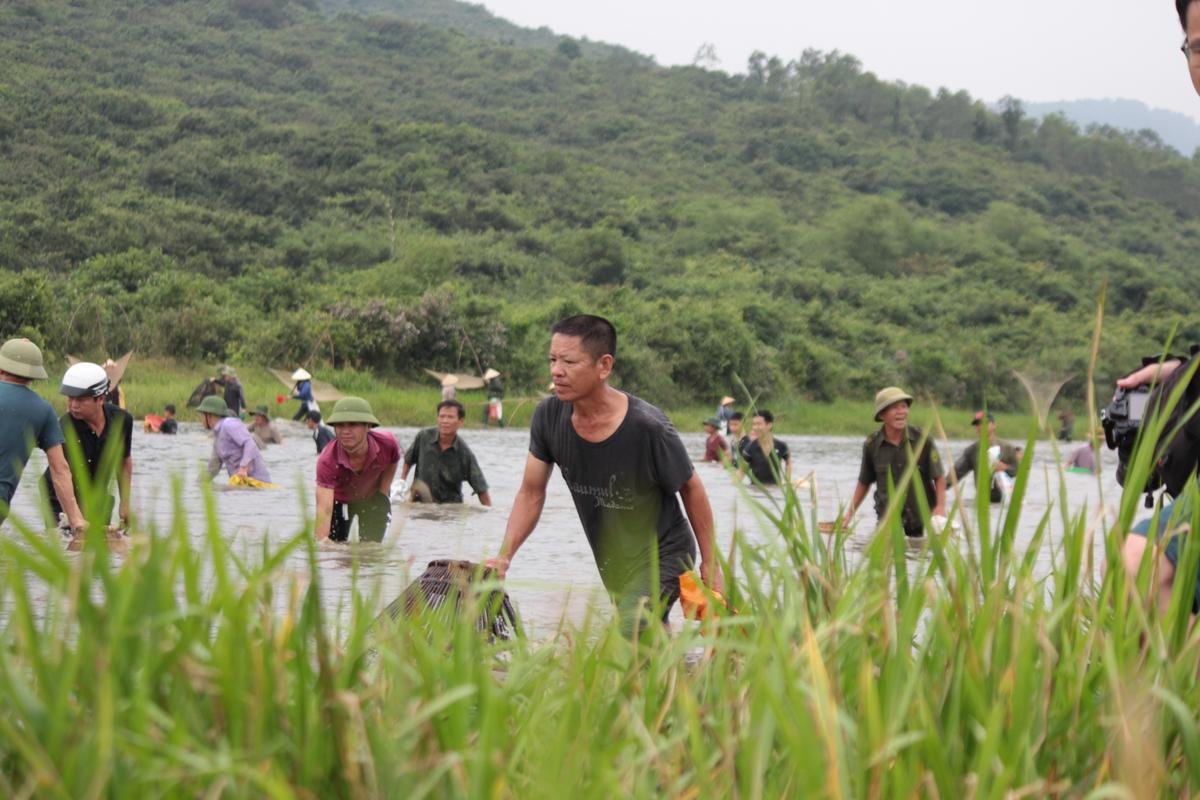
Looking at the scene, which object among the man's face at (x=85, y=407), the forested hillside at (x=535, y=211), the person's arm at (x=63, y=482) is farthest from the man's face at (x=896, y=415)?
the forested hillside at (x=535, y=211)

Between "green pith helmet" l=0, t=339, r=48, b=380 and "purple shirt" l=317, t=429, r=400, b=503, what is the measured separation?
73.3 inches

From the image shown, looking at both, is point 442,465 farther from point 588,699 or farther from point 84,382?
point 588,699

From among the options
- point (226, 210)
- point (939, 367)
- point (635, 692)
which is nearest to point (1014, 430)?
point (939, 367)

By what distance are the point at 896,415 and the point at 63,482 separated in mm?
5283

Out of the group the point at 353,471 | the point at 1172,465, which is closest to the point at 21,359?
the point at 353,471

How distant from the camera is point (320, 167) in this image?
8131cm

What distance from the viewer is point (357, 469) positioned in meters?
9.20

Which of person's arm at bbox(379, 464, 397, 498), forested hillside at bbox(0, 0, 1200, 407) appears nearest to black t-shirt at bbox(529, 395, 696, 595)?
person's arm at bbox(379, 464, 397, 498)

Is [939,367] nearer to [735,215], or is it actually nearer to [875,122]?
[735,215]

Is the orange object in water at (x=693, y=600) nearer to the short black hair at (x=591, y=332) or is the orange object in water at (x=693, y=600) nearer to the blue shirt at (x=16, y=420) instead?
the short black hair at (x=591, y=332)

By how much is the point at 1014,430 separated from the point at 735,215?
1647 inches

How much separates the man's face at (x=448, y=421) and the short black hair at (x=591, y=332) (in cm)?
521

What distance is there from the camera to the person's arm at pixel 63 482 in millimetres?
7906

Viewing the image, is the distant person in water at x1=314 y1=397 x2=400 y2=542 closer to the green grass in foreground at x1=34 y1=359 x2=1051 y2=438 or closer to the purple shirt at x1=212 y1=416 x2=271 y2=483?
the purple shirt at x1=212 y1=416 x2=271 y2=483
